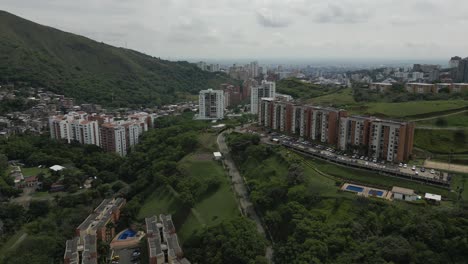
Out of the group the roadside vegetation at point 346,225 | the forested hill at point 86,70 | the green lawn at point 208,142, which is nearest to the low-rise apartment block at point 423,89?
the green lawn at point 208,142

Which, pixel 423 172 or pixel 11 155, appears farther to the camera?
pixel 11 155

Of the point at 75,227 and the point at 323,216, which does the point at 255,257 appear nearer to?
the point at 323,216

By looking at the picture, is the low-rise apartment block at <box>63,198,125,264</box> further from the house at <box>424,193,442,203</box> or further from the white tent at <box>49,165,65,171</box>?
the house at <box>424,193,442,203</box>

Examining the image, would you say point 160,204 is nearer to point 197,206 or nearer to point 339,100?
point 197,206

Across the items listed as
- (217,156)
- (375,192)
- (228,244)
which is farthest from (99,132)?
(375,192)

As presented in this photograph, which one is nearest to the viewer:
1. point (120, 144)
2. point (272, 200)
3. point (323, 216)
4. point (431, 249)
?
point (431, 249)

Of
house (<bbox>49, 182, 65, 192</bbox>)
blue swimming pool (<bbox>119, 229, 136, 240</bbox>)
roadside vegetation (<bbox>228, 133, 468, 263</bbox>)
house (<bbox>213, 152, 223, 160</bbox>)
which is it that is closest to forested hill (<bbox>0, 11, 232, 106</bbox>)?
house (<bbox>49, 182, 65, 192</bbox>)

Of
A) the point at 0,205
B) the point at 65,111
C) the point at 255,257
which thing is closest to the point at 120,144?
the point at 0,205
